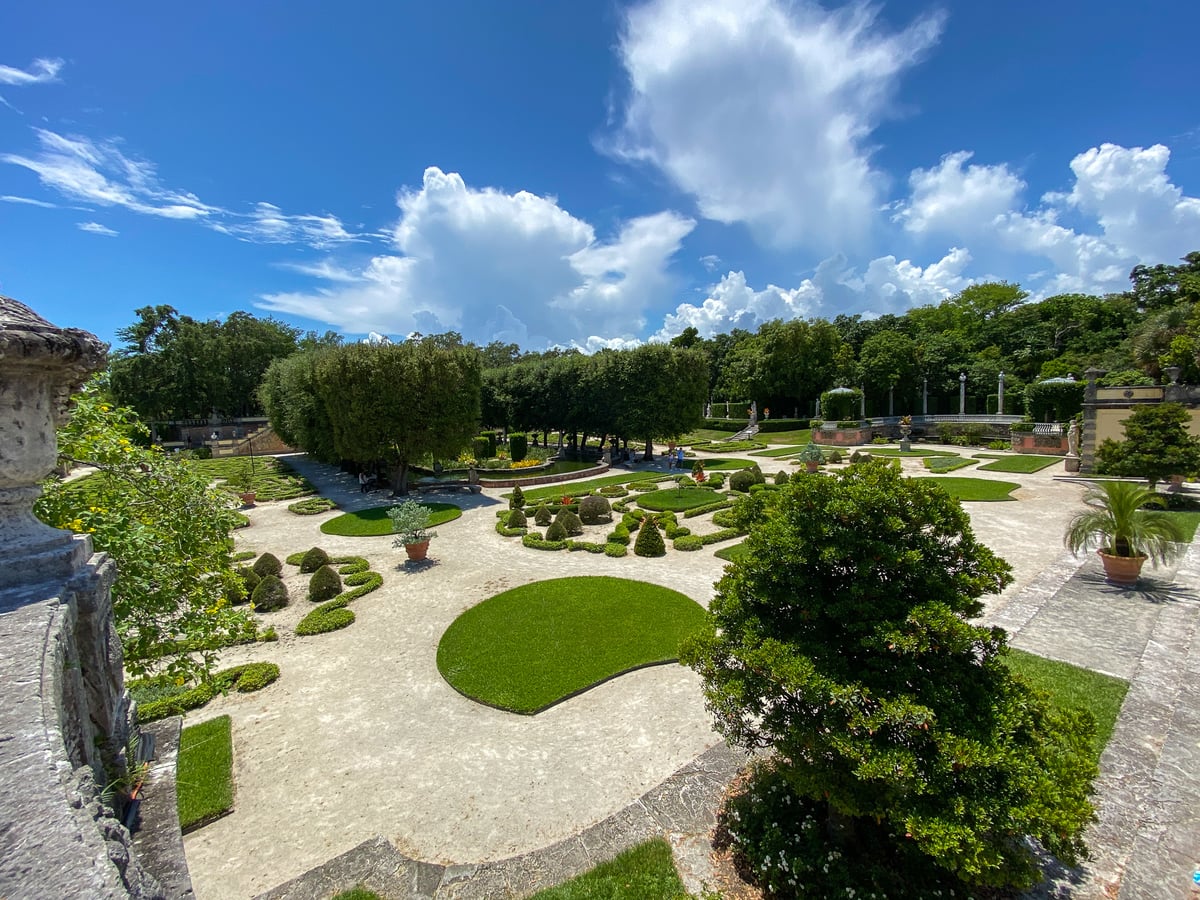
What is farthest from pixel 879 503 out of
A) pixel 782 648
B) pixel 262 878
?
pixel 262 878

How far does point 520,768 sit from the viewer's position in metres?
7.68

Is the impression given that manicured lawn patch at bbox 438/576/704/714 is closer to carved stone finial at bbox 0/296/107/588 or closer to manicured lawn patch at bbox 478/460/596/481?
carved stone finial at bbox 0/296/107/588

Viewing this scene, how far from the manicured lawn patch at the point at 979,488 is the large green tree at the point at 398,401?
23.2m

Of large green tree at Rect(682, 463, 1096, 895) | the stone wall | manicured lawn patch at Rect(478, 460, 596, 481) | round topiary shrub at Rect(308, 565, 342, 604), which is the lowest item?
round topiary shrub at Rect(308, 565, 342, 604)

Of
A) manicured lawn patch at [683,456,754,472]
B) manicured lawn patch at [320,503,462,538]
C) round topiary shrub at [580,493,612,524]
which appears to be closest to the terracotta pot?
round topiary shrub at [580,493,612,524]

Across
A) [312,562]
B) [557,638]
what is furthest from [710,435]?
[557,638]

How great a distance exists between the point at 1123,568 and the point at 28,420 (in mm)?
17983

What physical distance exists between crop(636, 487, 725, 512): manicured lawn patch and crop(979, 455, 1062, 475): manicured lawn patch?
1690cm

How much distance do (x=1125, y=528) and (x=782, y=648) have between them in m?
12.8

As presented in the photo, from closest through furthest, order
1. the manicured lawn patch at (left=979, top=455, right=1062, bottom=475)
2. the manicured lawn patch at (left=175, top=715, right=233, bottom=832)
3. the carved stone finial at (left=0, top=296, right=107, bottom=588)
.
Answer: the carved stone finial at (left=0, top=296, right=107, bottom=588) < the manicured lawn patch at (left=175, top=715, right=233, bottom=832) < the manicured lawn patch at (left=979, top=455, right=1062, bottom=475)

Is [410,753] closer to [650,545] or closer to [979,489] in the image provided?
[650,545]

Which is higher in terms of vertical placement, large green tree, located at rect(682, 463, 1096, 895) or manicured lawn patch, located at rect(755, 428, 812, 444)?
large green tree, located at rect(682, 463, 1096, 895)

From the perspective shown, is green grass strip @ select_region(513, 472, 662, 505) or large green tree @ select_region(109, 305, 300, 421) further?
large green tree @ select_region(109, 305, 300, 421)

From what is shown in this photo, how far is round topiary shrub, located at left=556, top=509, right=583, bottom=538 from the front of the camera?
1958 centimetres
